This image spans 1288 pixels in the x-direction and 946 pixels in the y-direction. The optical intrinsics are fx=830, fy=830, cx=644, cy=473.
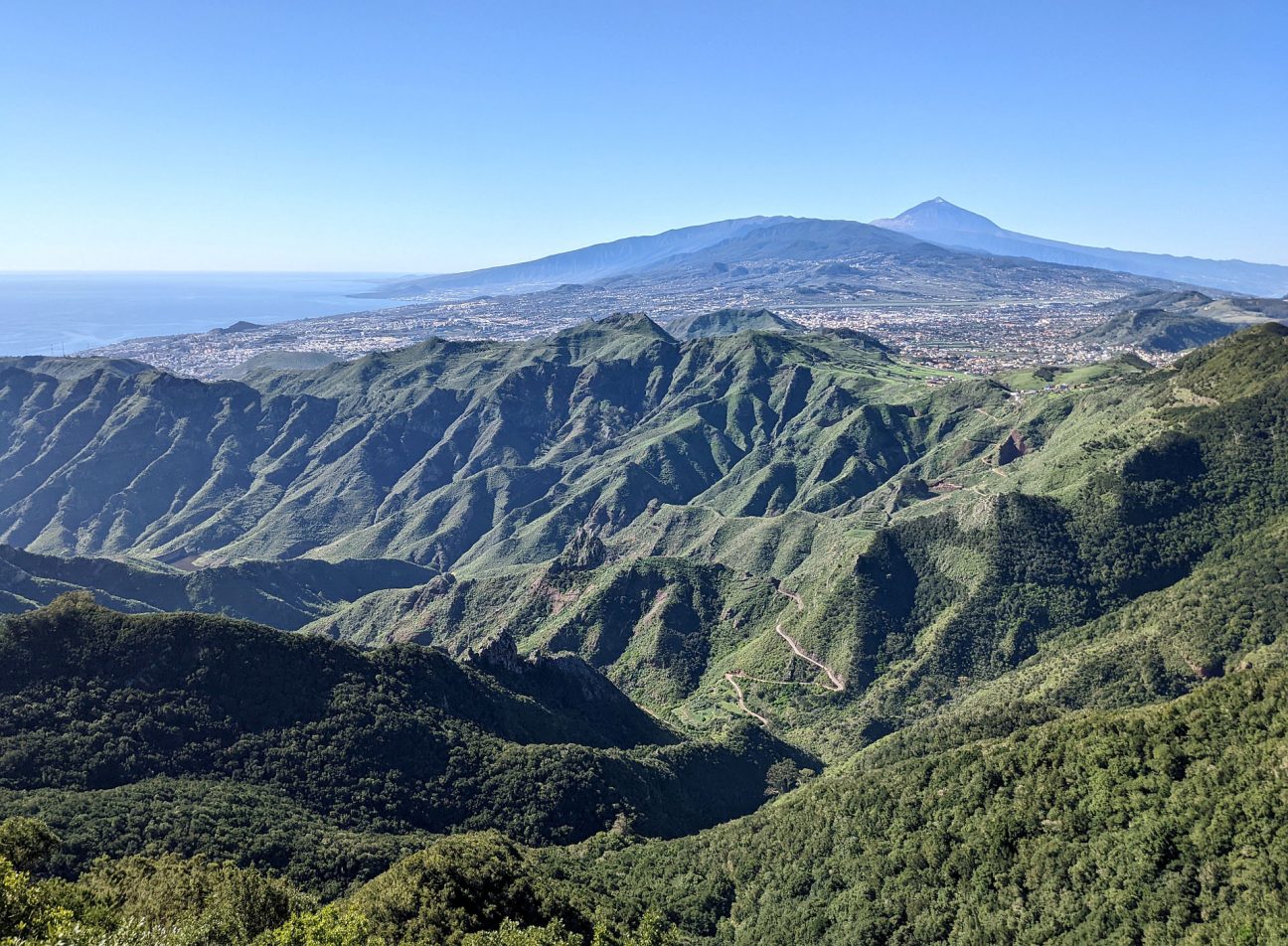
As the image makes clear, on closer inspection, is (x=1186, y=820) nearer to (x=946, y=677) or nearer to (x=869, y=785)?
(x=869, y=785)

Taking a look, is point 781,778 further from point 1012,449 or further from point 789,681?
point 1012,449

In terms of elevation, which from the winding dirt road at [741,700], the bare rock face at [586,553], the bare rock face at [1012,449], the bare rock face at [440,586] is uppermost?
the bare rock face at [1012,449]

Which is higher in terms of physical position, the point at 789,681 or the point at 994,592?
the point at 994,592

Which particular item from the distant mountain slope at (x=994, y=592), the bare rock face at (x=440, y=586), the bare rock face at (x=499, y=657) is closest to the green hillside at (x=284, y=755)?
the bare rock face at (x=499, y=657)

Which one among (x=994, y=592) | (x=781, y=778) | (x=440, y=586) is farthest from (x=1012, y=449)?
(x=440, y=586)

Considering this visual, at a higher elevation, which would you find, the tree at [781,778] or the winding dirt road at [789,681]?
the winding dirt road at [789,681]

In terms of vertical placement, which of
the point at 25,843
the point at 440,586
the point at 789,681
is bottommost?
the point at 789,681

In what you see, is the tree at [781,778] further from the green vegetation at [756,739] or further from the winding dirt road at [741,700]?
the winding dirt road at [741,700]

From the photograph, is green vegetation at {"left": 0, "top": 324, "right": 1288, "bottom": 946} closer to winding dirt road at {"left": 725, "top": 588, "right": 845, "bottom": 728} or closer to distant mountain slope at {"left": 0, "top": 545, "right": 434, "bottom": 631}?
winding dirt road at {"left": 725, "top": 588, "right": 845, "bottom": 728}
